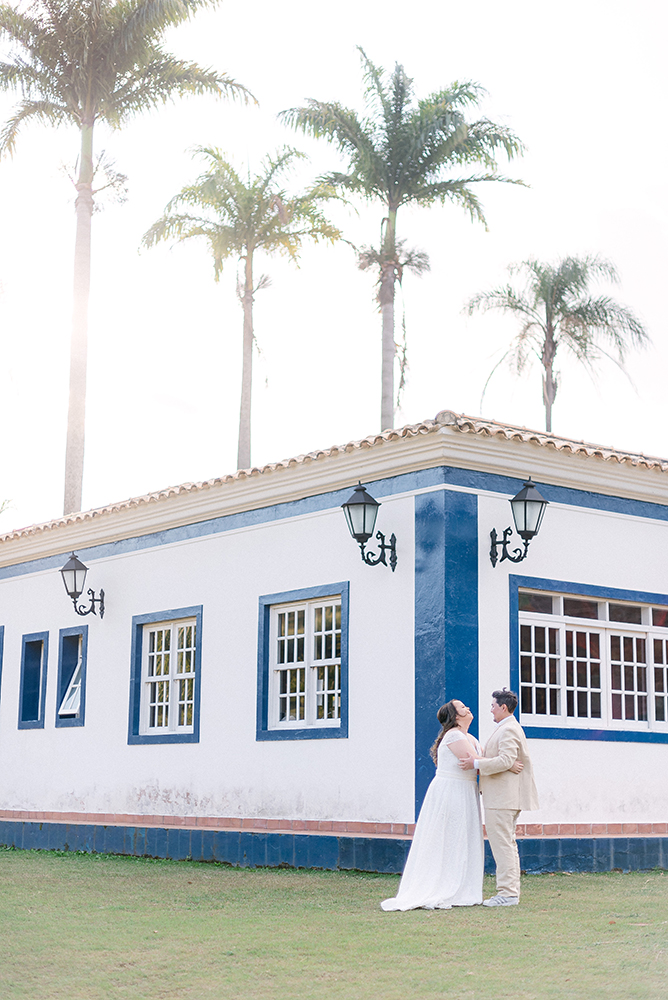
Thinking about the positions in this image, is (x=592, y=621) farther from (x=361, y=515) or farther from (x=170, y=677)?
(x=170, y=677)

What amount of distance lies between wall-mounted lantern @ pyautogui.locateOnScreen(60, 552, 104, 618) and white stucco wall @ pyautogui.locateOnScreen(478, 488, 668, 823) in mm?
5592

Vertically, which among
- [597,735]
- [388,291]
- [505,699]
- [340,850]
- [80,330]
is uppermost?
[388,291]

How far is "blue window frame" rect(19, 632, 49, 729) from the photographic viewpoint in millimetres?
16125

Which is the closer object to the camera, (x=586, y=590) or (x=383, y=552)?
(x=383, y=552)

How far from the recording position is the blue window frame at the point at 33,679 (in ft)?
52.9

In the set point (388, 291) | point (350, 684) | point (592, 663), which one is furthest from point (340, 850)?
point (388, 291)

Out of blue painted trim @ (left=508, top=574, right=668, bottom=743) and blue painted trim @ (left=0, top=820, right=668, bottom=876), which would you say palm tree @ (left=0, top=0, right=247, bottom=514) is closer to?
blue painted trim @ (left=0, top=820, right=668, bottom=876)

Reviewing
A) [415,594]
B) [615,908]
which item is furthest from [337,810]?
[615,908]

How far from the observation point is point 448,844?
8.89 m

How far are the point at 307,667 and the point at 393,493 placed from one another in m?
1.96

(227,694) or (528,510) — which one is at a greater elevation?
(528,510)

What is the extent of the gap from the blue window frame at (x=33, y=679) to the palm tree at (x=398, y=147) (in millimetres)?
9858

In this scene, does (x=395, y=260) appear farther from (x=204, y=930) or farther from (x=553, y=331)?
(x=204, y=930)

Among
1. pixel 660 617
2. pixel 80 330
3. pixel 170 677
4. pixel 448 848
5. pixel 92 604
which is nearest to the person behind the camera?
pixel 448 848
